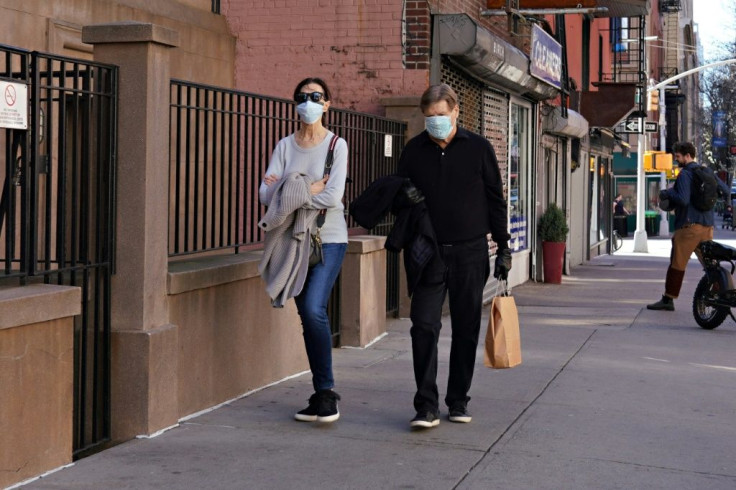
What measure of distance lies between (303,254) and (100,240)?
43.0 inches

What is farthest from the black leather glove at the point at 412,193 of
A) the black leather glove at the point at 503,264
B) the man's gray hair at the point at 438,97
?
the black leather glove at the point at 503,264

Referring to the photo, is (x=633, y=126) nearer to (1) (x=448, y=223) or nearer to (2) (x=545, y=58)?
(2) (x=545, y=58)

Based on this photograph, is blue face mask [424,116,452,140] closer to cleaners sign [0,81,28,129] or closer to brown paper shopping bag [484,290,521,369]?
brown paper shopping bag [484,290,521,369]

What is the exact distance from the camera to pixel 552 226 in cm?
1984

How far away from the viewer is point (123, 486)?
17.8 feet

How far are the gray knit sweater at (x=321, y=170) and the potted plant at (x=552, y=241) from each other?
13.1 meters

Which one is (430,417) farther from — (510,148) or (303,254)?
(510,148)

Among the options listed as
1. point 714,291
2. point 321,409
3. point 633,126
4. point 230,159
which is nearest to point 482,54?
point 714,291

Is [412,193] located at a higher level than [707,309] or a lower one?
higher

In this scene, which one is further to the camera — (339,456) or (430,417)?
(430,417)

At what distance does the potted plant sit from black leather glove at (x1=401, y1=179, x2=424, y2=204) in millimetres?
13280

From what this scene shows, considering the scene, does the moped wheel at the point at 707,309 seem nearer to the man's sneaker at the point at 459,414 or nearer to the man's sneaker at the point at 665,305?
the man's sneaker at the point at 665,305

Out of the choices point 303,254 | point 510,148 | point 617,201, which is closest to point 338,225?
point 303,254

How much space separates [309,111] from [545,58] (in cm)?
1164
